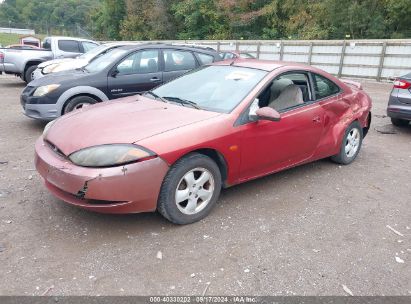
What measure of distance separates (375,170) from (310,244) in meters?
2.55

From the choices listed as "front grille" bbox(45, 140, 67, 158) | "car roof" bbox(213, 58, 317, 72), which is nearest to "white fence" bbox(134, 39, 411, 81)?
"car roof" bbox(213, 58, 317, 72)

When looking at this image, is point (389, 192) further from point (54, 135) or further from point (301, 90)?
point (54, 135)

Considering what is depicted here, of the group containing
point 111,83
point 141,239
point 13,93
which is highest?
point 111,83

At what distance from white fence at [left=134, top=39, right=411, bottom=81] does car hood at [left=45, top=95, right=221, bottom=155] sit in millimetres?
13949

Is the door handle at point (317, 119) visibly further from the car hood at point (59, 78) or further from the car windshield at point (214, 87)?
the car hood at point (59, 78)

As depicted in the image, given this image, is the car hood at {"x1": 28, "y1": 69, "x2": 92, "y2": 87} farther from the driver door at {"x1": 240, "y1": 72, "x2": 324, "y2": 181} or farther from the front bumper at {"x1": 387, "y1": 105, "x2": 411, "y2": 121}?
the front bumper at {"x1": 387, "y1": 105, "x2": 411, "y2": 121}

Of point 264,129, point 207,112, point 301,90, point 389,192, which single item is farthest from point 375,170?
point 207,112

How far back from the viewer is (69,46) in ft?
44.0

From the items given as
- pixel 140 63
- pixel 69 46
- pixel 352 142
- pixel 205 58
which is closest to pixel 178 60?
pixel 205 58

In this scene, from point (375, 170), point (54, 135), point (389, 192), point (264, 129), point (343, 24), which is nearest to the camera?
point (54, 135)

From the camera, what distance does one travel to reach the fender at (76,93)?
640 cm

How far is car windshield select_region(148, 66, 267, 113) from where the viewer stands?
398cm

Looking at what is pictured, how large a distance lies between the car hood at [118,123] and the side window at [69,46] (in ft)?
33.8

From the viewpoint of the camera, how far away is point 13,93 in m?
11.5
